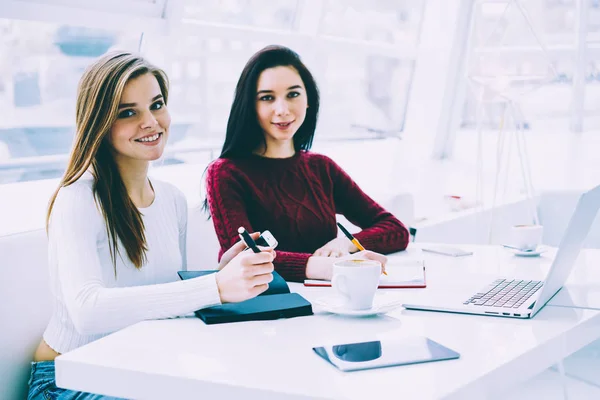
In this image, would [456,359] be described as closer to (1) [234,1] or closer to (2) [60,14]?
Result: (2) [60,14]

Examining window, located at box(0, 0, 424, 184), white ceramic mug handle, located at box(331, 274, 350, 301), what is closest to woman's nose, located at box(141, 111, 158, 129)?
white ceramic mug handle, located at box(331, 274, 350, 301)

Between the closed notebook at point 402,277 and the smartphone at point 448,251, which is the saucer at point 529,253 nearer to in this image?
the smartphone at point 448,251

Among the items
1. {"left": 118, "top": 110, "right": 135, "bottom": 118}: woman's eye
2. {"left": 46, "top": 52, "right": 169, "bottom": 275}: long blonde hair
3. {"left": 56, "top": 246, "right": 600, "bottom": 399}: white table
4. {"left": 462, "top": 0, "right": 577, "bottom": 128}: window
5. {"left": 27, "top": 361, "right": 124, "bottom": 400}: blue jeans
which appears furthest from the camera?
{"left": 462, "top": 0, "right": 577, "bottom": 128}: window

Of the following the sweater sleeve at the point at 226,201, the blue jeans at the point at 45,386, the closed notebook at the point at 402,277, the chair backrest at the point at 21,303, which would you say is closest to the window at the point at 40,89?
the sweater sleeve at the point at 226,201

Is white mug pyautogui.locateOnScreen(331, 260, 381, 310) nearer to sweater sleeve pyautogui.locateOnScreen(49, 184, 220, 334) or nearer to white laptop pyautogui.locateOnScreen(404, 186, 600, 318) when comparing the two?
white laptop pyautogui.locateOnScreen(404, 186, 600, 318)

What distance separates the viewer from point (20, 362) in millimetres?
1671

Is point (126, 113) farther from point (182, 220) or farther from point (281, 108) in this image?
point (281, 108)

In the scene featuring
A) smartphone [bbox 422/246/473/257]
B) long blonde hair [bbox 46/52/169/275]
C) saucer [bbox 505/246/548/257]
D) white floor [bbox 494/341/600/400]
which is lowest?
white floor [bbox 494/341/600/400]

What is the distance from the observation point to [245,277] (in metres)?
1.36

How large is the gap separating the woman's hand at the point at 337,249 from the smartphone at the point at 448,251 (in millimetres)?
222

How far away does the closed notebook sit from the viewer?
1592mm

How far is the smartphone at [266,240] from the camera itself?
1.41 m

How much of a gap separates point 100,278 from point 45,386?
0.97ft

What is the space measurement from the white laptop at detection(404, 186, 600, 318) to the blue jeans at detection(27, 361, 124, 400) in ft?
2.34
